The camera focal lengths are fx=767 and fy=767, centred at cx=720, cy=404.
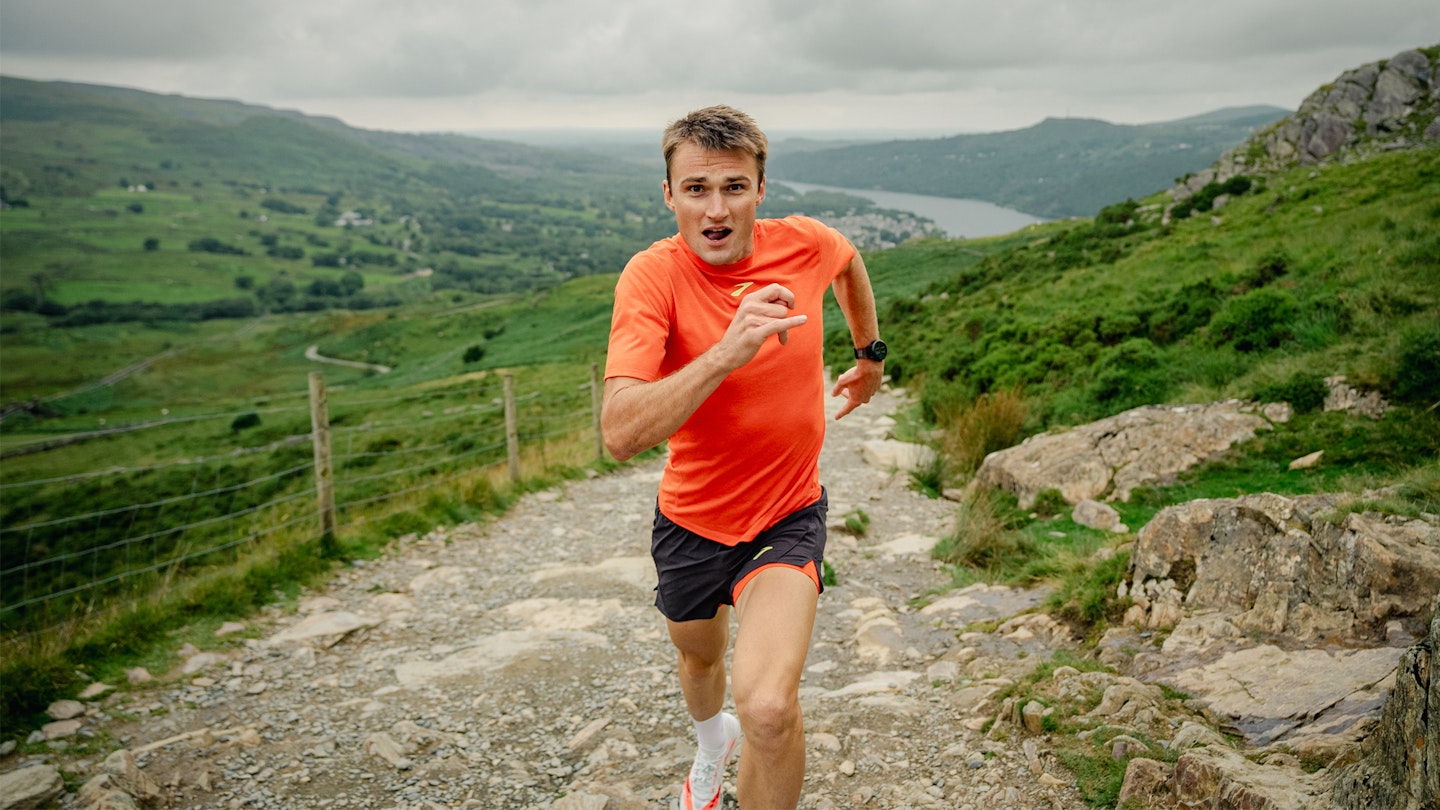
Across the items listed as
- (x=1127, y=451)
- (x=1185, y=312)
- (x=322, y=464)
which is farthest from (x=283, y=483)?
(x=1127, y=451)

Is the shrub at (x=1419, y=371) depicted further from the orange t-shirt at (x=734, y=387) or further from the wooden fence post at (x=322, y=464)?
the wooden fence post at (x=322, y=464)

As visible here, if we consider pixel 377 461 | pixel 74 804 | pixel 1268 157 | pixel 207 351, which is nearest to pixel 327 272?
pixel 207 351

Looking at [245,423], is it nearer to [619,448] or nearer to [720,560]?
[720,560]

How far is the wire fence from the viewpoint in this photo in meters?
10.8

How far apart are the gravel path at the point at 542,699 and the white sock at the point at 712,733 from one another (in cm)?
51

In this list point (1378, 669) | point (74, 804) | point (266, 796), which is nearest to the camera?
point (1378, 669)

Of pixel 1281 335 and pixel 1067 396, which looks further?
pixel 1067 396

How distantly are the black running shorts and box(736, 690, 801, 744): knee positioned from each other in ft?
1.47

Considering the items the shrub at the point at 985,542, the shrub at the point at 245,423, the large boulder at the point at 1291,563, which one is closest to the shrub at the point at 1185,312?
the shrub at the point at 985,542

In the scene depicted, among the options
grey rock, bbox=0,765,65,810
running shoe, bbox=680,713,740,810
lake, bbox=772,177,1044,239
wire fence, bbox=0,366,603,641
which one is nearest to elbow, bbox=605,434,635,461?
running shoe, bbox=680,713,740,810

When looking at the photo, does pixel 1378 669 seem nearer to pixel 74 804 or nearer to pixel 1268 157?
pixel 74 804

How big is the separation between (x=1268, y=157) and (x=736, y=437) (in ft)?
114

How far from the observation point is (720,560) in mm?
2844

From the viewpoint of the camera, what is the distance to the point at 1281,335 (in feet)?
25.5
